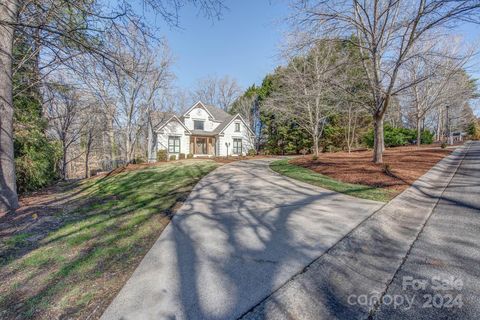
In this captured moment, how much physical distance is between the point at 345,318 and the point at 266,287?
0.75 meters

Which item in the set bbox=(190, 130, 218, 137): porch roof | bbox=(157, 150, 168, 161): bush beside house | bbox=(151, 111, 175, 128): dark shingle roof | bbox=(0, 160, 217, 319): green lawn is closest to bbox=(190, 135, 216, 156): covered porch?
bbox=(190, 130, 218, 137): porch roof

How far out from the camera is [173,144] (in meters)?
24.2

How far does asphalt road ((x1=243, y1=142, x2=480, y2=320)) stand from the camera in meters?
2.01

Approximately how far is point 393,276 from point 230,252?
199 cm

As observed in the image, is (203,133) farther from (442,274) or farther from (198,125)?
(442,274)

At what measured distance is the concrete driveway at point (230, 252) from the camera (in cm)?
214

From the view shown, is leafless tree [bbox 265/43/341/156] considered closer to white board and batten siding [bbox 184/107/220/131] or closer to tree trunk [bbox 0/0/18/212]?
white board and batten siding [bbox 184/107/220/131]

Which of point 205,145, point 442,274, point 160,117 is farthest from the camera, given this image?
point 205,145

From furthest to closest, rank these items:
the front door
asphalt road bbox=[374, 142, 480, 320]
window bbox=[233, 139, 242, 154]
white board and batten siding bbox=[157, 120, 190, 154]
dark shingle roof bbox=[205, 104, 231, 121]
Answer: dark shingle roof bbox=[205, 104, 231, 121], window bbox=[233, 139, 242, 154], the front door, white board and batten siding bbox=[157, 120, 190, 154], asphalt road bbox=[374, 142, 480, 320]

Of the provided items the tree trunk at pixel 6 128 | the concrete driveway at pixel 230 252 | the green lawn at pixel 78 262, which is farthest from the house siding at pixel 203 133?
the concrete driveway at pixel 230 252

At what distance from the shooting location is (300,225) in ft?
13.2

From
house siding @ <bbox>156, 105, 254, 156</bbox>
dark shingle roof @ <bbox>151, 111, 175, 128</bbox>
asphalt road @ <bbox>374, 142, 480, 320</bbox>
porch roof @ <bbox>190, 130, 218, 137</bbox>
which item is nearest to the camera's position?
asphalt road @ <bbox>374, 142, 480, 320</bbox>

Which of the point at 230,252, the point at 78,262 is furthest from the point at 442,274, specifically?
the point at 78,262

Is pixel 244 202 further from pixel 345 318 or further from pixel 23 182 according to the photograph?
pixel 23 182
